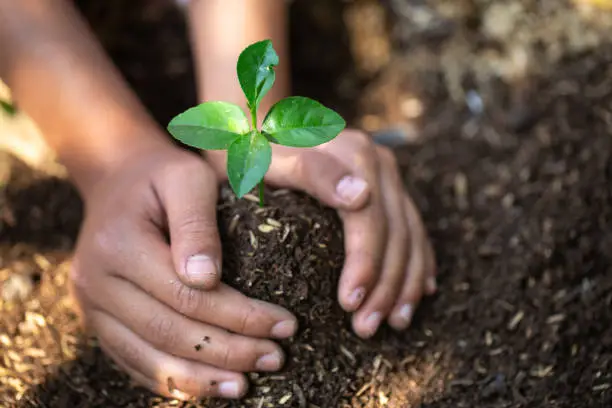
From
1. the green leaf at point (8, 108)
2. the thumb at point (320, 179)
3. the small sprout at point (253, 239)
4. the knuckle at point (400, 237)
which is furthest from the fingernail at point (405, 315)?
the green leaf at point (8, 108)

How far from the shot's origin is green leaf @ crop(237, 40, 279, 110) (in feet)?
3.51

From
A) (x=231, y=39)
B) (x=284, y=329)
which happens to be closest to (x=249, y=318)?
(x=284, y=329)

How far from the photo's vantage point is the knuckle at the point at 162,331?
1.21 meters

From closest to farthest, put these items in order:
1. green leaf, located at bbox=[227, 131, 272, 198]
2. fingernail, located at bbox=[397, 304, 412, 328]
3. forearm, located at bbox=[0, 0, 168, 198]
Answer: green leaf, located at bbox=[227, 131, 272, 198] → fingernail, located at bbox=[397, 304, 412, 328] → forearm, located at bbox=[0, 0, 168, 198]

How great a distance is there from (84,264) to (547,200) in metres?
1.03

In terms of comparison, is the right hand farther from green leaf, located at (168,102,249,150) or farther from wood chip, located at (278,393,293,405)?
green leaf, located at (168,102,249,150)

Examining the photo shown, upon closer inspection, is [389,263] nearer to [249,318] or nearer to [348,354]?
[348,354]

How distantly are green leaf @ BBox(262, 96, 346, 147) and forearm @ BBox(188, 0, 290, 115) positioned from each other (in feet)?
1.29

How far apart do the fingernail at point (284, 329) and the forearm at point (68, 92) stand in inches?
19.6

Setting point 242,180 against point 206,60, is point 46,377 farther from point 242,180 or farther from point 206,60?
point 206,60

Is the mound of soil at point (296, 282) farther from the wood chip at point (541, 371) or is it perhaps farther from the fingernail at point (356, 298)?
the wood chip at point (541, 371)

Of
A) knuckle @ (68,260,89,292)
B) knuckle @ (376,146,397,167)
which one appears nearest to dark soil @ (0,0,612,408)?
knuckle @ (68,260,89,292)

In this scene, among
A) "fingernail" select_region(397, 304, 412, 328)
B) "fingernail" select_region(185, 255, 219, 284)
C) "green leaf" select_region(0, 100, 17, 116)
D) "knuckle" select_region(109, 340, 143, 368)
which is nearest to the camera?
"fingernail" select_region(185, 255, 219, 284)

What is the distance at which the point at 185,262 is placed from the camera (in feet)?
3.79
